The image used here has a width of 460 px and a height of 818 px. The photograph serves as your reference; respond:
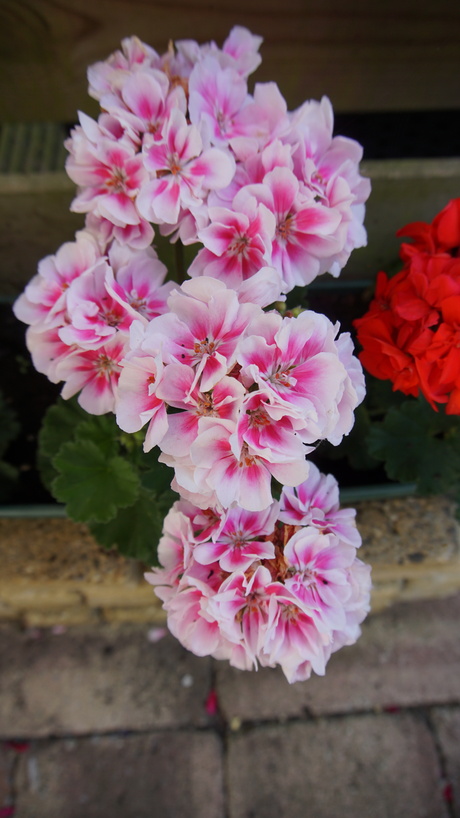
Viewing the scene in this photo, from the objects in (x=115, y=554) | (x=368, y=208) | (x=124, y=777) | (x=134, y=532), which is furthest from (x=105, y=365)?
(x=124, y=777)

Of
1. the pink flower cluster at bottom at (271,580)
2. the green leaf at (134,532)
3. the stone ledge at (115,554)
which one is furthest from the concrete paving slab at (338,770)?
the pink flower cluster at bottom at (271,580)

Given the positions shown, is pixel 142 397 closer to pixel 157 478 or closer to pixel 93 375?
pixel 93 375

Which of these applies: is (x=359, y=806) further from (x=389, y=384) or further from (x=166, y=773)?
(x=389, y=384)

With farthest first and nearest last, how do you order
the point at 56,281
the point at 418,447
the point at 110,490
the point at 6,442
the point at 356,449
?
the point at 6,442 < the point at 356,449 < the point at 418,447 < the point at 110,490 < the point at 56,281

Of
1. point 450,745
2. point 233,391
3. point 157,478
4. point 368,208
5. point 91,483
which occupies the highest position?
point 368,208

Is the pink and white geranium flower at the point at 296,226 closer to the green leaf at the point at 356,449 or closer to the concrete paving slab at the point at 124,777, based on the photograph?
the green leaf at the point at 356,449

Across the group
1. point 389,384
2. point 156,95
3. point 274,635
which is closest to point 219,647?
point 274,635

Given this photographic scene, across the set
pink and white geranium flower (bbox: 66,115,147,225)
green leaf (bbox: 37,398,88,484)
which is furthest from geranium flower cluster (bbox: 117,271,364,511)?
green leaf (bbox: 37,398,88,484)
